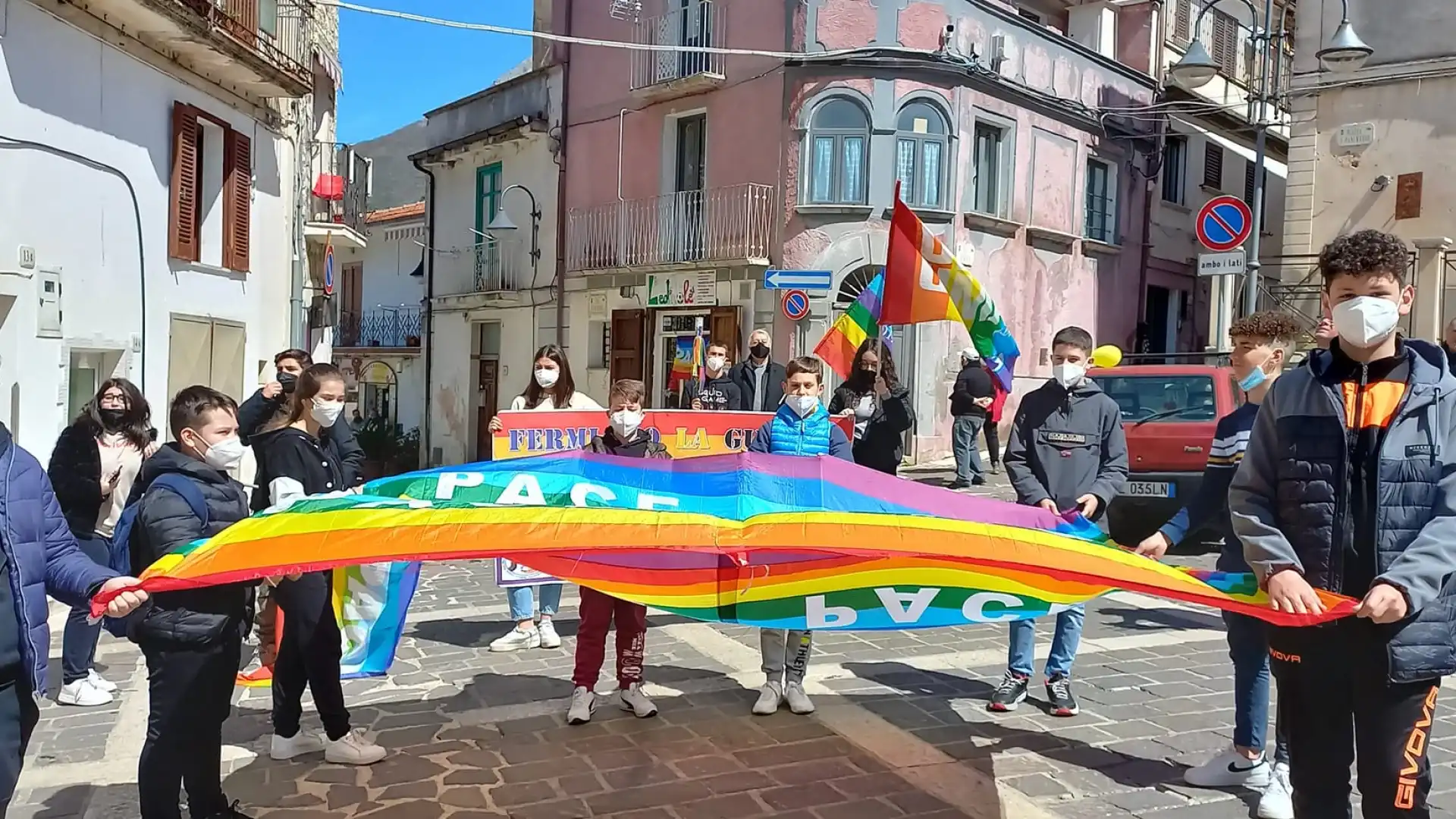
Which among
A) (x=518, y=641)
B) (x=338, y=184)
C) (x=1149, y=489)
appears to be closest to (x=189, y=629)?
(x=518, y=641)

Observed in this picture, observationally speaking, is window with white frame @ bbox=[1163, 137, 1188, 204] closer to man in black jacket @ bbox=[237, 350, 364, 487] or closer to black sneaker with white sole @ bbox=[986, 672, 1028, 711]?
black sneaker with white sole @ bbox=[986, 672, 1028, 711]

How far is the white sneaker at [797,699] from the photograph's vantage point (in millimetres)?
5594

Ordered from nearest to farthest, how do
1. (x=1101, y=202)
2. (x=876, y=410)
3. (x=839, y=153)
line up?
(x=876, y=410) → (x=839, y=153) → (x=1101, y=202)

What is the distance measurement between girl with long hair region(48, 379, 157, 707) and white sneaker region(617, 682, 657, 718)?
9.43 feet

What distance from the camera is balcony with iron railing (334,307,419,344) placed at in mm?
31609

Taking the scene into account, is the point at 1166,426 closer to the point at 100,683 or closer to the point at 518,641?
the point at 518,641

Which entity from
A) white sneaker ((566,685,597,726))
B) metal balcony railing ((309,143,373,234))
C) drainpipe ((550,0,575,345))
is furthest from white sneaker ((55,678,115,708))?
drainpipe ((550,0,575,345))

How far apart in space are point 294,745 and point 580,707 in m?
1.35

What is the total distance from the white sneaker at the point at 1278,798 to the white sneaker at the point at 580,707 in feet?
10.1

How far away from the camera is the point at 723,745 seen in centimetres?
514

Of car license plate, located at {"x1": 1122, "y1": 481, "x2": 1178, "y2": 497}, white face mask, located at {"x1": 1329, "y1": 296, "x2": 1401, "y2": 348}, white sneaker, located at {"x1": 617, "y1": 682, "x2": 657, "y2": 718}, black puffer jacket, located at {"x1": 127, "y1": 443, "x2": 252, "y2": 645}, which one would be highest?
white face mask, located at {"x1": 1329, "y1": 296, "x2": 1401, "y2": 348}

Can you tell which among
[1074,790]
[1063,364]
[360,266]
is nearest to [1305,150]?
[1063,364]

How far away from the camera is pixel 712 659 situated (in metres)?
6.71

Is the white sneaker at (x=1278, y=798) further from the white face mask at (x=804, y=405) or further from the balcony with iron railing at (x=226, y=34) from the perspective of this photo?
the balcony with iron railing at (x=226, y=34)
